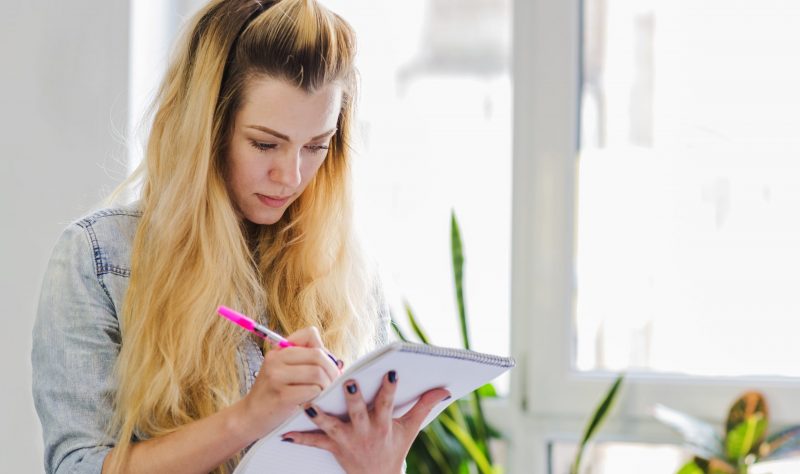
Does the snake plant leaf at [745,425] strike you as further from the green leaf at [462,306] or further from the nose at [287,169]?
the nose at [287,169]

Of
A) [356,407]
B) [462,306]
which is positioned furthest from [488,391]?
[356,407]

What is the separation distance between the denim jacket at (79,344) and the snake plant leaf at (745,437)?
1.43m

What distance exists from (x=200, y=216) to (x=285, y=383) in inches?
12.8

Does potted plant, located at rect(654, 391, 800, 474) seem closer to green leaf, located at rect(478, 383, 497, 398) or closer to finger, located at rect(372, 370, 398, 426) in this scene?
green leaf, located at rect(478, 383, 497, 398)

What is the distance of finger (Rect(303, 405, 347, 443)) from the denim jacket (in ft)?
0.85

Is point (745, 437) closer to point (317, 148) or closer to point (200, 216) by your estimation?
point (317, 148)

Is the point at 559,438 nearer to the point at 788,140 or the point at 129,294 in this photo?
the point at 788,140

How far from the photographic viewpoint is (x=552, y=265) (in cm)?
254

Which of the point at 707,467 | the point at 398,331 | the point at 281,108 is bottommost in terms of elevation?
the point at 707,467

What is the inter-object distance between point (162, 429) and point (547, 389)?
4.79 ft

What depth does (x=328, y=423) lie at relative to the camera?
1134mm

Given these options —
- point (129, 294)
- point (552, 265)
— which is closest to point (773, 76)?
point (552, 265)

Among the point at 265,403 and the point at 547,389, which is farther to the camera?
the point at 547,389

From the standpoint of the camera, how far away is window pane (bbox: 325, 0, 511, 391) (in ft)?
8.57
